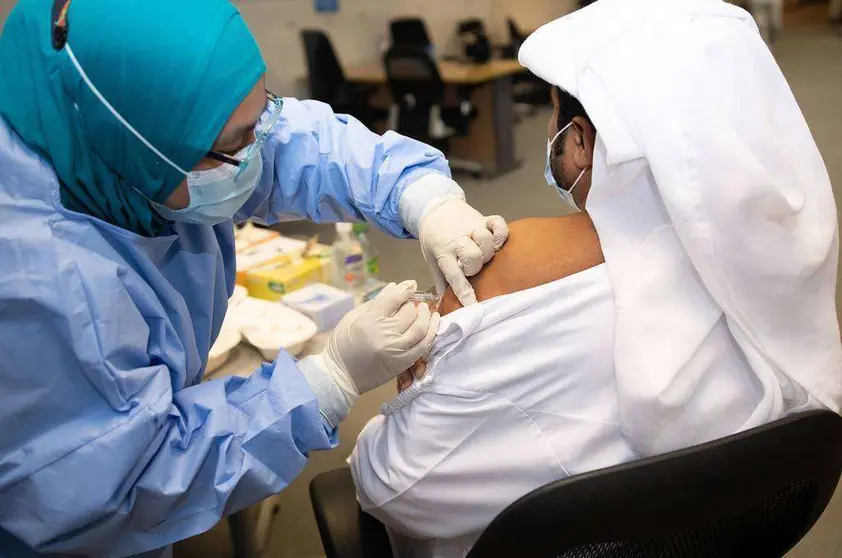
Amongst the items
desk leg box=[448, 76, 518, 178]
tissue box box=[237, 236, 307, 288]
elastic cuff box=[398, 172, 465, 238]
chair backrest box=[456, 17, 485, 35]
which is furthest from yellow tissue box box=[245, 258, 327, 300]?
chair backrest box=[456, 17, 485, 35]

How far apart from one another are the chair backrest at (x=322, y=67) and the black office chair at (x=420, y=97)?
Result: 1.11ft

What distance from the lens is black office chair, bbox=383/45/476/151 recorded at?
435cm

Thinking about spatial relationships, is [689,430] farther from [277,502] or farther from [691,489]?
[277,502]

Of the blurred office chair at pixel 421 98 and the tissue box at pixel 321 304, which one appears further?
the blurred office chair at pixel 421 98

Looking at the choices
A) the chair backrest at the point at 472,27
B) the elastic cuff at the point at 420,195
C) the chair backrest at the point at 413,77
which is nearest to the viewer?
the elastic cuff at the point at 420,195

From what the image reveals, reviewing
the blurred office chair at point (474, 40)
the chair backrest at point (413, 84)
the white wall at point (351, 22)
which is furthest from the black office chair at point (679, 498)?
the blurred office chair at point (474, 40)

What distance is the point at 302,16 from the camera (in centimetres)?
496

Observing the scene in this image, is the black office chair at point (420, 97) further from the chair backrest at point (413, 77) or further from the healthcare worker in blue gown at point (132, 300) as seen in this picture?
the healthcare worker in blue gown at point (132, 300)

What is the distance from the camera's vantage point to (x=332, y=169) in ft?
4.25

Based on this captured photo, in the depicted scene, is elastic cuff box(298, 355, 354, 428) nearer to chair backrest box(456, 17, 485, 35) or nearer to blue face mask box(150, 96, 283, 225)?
blue face mask box(150, 96, 283, 225)

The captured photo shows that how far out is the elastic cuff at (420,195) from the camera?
4.11 ft

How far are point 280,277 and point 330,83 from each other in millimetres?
3240

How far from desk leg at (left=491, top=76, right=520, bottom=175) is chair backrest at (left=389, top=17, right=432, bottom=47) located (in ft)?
3.05

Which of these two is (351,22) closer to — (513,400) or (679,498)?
(513,400)
